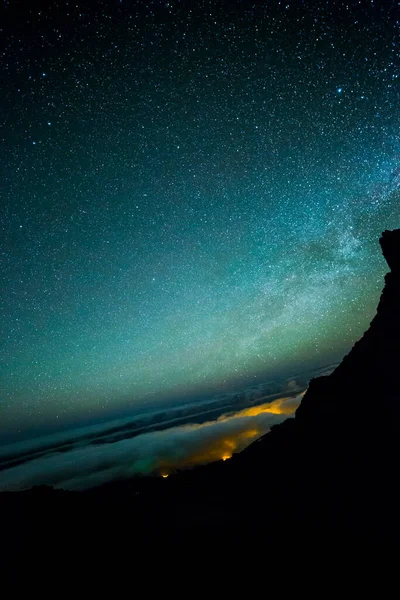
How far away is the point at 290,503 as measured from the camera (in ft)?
91.8

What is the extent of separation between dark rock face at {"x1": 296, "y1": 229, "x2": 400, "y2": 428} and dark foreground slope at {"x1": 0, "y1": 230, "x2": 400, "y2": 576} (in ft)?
0.48

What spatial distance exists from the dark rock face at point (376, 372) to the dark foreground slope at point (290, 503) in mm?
146

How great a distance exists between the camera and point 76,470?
14275 cm

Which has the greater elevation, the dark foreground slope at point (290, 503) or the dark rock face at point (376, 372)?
the dark rock face at point (376, 372)

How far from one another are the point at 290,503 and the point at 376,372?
1934 cm

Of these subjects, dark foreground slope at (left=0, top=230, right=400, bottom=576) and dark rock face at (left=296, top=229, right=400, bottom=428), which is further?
dark rock face at (left=296, top=229, right=400, bottom=428)

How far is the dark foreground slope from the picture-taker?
2081 cm

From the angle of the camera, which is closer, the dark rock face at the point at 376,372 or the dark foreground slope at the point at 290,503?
the dark foreground slope at the point at 290,503

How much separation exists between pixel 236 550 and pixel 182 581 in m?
4.86

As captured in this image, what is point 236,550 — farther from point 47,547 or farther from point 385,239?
point 385,239

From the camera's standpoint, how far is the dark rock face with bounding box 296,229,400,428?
1252 inches

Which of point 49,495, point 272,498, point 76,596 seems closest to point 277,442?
point 272,498

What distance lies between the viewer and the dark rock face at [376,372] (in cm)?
3181

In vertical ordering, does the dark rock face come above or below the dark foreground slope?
above
